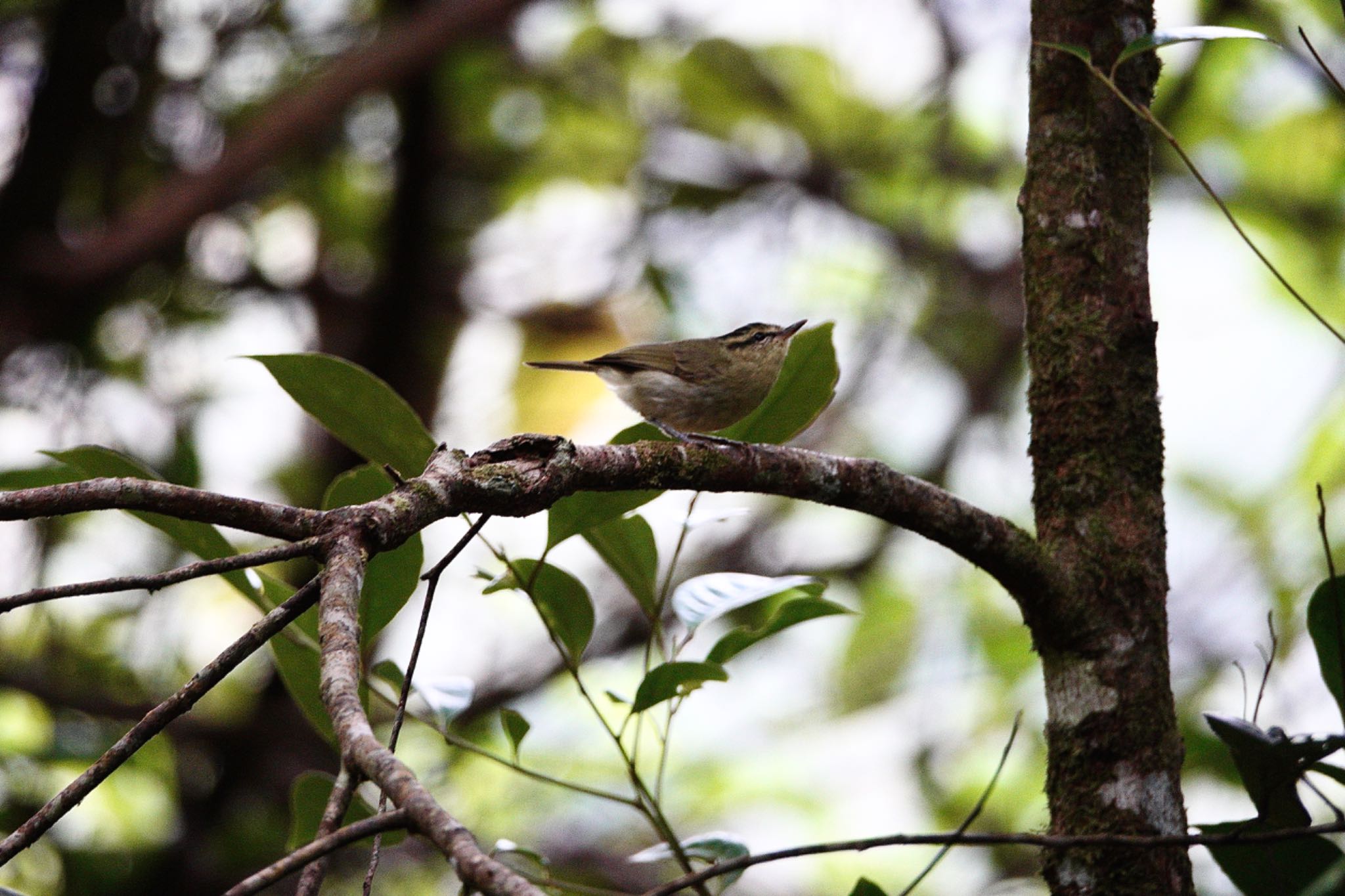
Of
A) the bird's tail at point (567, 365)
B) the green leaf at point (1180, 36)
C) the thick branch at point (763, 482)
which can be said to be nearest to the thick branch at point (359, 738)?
the thick branch at point (763, 482)

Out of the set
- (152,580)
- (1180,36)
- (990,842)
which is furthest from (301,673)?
(1180,36)

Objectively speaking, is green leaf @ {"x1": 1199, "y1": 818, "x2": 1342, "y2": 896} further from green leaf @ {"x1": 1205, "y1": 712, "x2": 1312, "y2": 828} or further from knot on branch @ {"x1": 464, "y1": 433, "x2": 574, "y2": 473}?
knot on branch @ {"x1": 464, "y1": 433, "x2": 574, "y2": 473}

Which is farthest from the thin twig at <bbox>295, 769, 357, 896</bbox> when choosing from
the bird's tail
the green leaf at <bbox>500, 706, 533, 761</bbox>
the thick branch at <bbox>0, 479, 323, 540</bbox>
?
the bird's tail

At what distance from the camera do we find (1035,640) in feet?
5.61

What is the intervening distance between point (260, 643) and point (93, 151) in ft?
14.9

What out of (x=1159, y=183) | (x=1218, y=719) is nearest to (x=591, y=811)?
(x=1159, y=183)

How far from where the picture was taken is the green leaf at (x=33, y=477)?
152cm

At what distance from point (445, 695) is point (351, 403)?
564mm

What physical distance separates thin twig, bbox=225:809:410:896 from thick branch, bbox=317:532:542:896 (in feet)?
0.04

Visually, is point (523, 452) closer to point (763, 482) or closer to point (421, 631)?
point (421, 631)

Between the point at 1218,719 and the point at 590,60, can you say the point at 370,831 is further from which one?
the point at 590,60

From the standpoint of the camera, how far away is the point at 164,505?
3.41 ft

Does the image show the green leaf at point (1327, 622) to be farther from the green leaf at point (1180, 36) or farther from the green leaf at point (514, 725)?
the green leaf at point (514, 725)

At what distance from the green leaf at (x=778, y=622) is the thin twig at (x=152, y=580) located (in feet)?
2.72
